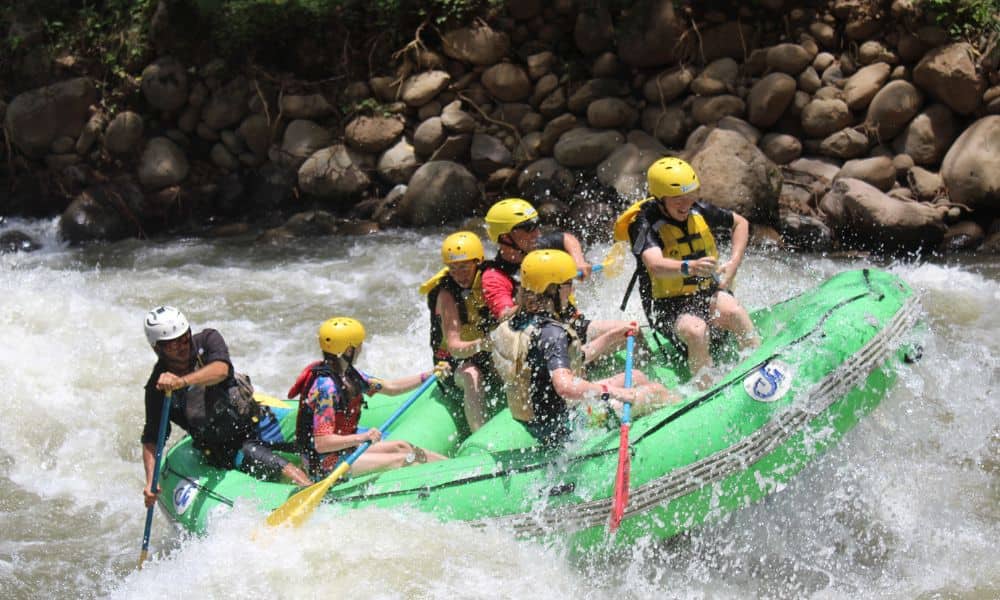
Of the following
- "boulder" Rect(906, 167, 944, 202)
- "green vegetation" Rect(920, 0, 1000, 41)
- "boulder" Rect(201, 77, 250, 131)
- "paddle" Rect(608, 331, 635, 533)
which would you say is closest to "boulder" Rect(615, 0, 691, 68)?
"green vegetation" Rect(920, 0, 1000, 41)

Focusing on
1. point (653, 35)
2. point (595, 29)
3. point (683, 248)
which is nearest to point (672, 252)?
point (683, 248)

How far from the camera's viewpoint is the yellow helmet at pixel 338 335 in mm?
5035

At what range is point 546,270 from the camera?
4508 mm

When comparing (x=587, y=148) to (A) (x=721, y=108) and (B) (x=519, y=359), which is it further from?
(B) (x=519, y=359)

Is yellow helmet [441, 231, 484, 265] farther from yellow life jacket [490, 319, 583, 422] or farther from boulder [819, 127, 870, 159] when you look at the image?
boulder [819, 127, 870, 159]

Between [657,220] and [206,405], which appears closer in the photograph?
[206,405]

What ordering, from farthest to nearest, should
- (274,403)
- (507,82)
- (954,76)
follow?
(507,82)
(954,76)
(274,403)

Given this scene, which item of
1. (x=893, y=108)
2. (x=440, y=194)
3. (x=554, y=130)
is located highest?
(x=554, y=130)

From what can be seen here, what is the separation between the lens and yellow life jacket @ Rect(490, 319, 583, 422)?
14.9ft

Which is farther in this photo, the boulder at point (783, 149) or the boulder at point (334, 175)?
the boulder at point (334, 175)

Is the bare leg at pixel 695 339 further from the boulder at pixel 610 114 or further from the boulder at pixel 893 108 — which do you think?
the boulder at pixel 610 114

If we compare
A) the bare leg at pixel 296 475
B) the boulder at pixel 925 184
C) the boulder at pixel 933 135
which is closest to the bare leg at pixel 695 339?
the bare leg at pixel 296 475

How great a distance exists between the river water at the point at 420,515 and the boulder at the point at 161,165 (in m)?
2.28

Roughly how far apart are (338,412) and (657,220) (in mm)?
1898
